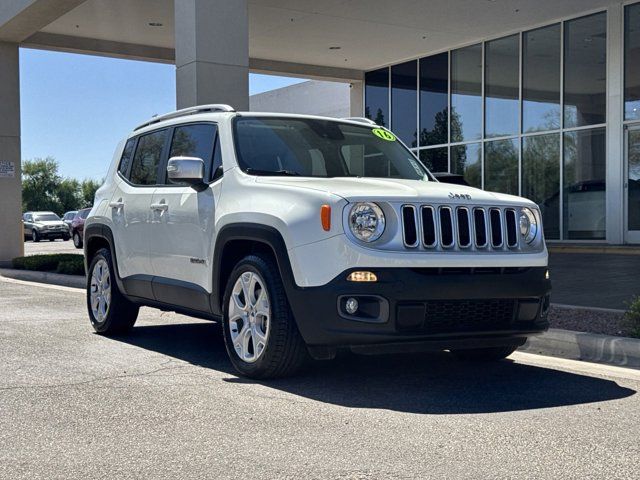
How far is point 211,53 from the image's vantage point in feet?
39.7

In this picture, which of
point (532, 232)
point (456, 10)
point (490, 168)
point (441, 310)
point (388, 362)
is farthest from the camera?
point (490, 168)

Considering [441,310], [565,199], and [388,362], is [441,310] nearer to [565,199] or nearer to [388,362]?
[388,362]

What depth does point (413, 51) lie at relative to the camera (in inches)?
916

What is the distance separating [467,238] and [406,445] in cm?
177

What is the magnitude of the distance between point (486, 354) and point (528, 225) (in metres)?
1.21

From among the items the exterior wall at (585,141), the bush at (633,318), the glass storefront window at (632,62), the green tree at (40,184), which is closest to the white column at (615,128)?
the exterior wall at (585,141)

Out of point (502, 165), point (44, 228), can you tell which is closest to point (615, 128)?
point (502, 165)

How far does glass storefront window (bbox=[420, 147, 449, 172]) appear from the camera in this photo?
23.3 meters

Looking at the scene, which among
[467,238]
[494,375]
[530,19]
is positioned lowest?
[494,375]

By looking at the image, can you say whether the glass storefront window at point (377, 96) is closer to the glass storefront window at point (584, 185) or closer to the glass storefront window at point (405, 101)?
the glass storefront window at point (405, 101)

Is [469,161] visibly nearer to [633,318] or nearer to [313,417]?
[633,318]

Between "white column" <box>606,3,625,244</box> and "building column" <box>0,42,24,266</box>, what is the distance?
13.8 metres

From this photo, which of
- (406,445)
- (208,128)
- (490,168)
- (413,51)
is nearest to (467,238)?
(406,445)

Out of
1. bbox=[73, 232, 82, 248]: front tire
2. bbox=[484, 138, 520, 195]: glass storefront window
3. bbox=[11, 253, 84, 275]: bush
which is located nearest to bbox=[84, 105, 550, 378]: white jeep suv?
bbox=[11, 253, 84, 275]: bush
